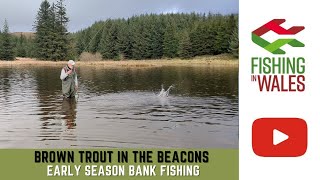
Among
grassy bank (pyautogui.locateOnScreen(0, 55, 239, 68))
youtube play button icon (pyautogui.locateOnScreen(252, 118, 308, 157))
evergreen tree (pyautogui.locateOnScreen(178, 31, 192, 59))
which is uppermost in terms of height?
evergreen tree (pyautogui.locateOnScreen(178, 31, 192, 59))

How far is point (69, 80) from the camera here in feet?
44.8

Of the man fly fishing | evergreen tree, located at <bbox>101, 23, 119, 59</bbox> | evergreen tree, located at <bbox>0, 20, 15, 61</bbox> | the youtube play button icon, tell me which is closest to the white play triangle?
the youtube play button icon

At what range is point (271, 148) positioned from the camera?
17.8 ft

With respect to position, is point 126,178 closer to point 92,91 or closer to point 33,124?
point 33,124

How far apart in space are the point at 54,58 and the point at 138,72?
14.3 ft

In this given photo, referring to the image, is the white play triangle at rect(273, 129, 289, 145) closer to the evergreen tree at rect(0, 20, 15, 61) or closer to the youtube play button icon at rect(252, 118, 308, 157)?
the youtube play button icon at rect(252, 118, 308, 157)

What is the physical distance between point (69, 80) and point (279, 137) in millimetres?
9364

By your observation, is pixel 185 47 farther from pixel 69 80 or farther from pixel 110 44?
pixel 69 80

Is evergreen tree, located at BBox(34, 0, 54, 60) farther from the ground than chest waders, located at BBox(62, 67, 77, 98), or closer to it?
farther from the ground

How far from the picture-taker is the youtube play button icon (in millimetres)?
5336

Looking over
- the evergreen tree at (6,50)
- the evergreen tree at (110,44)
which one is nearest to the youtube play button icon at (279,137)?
the evergreen tree at (110,44)

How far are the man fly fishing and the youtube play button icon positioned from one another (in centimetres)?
859

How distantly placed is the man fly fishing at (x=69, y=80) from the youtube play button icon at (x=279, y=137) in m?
8.59

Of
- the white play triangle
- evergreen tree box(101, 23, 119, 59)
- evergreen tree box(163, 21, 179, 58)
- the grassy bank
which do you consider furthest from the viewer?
evergreen tree box(101, 23, 119, 59)
